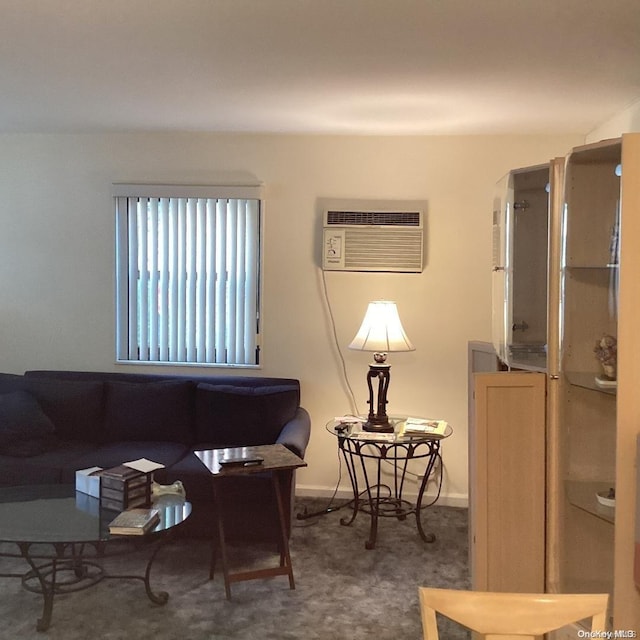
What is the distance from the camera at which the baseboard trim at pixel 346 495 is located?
472cm

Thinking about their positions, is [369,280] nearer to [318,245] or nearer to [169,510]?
[318,245]

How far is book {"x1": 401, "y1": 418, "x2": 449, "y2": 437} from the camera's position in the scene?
13.1ft

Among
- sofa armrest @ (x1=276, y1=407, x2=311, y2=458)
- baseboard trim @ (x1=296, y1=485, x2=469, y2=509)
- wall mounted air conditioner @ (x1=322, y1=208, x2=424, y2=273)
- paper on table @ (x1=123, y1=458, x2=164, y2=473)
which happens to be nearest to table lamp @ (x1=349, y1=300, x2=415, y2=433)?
sofa armrest @ (x1=276, y1=407, x2=311, y2=458)

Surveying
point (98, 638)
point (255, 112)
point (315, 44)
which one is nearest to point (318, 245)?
point (255, 112)

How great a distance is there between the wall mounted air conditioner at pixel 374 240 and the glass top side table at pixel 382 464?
1.02m

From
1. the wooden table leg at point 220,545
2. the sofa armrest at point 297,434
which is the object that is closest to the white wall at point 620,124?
the sofa armrest at point 297,434

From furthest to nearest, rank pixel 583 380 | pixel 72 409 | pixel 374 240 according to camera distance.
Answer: pixel 374 240 → pixel 72 409 → pixel 583 380

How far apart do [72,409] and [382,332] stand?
2.00m

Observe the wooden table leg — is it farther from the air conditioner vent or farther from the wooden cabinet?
the air conditioner vent

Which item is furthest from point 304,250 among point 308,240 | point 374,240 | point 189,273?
point 189,273

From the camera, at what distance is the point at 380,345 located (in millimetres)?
4133

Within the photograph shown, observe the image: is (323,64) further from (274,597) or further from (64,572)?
(64,572)

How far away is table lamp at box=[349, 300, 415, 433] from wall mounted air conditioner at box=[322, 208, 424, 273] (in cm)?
49

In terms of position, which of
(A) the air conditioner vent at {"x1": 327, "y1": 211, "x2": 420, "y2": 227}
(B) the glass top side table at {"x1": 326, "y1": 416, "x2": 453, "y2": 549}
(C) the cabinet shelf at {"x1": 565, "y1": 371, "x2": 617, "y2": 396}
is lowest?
(B) the glass top side table at {"x1": 326, "y1": 416, "x2": 453, "y2": 549}
